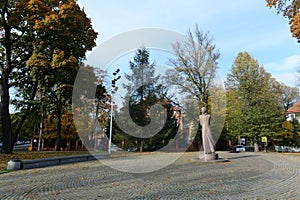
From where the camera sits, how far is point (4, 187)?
6.55 meters

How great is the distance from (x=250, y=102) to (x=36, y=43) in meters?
24.1

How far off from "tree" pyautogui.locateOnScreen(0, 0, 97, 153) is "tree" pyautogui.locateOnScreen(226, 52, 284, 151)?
19790 mm

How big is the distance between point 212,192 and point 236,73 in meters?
26.6

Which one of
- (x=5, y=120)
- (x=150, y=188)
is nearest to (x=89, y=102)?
(x=5, y=120)

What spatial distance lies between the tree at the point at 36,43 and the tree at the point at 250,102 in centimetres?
1979

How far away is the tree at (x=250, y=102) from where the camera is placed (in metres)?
27.0

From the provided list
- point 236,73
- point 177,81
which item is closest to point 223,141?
point 236,73

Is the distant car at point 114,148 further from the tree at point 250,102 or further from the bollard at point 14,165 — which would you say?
the bollard at point 14,165

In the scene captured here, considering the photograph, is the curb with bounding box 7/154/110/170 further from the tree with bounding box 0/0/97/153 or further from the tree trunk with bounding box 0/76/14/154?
the tree trunk with bounding box 0/76/14/154

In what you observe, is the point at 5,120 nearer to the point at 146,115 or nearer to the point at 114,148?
the point at 146,115

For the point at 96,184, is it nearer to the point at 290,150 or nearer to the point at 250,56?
the point at 250,56

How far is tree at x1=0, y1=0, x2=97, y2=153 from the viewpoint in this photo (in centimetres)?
1493

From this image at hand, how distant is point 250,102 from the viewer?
92.4 ft

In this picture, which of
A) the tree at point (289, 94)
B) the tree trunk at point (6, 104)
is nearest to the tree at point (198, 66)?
the tree trunk at point (6, 104)
